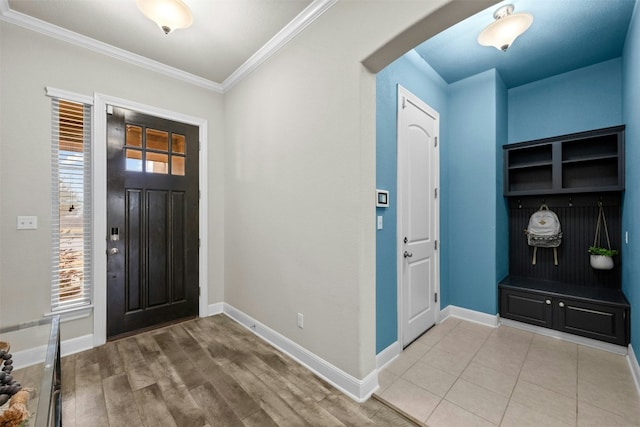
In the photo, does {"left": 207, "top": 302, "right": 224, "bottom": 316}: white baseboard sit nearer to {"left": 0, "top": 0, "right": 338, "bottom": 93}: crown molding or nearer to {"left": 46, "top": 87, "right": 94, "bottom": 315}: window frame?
{"left": 46, "top": 87, "right": 94, "bottom": 315}: window frame

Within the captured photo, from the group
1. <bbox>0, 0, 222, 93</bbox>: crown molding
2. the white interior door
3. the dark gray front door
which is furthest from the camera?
Result: the dark gray front door

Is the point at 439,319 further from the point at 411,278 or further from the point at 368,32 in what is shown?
the point at 368,32

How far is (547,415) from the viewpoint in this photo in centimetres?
171

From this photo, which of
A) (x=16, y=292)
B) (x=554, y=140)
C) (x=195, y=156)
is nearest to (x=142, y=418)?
(x=16, y=292)

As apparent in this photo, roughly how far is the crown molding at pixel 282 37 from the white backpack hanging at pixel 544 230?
3274 mm

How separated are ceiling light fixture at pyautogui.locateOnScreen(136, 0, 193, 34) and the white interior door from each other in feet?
6.09

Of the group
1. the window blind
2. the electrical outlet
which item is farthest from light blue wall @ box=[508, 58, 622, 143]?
the window blind

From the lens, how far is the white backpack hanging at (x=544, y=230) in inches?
123

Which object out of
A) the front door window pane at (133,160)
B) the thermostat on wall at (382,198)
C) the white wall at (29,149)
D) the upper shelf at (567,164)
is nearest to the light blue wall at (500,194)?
the upper shelf at (567,164)

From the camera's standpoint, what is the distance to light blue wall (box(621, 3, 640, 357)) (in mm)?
2053

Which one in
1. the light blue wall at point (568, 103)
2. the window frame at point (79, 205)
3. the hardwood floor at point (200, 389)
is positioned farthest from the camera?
the light blue wall at point (568, 103)

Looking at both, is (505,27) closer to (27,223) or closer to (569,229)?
(569,229)

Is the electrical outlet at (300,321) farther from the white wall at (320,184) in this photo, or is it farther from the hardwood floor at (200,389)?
the hardwood floor at (200,389)

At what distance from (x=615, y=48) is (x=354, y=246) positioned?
3.46 metres
